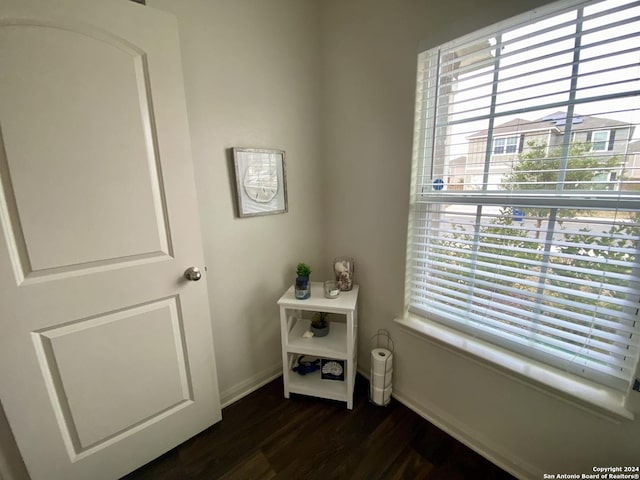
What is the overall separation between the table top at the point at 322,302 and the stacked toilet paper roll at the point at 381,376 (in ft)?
1.21

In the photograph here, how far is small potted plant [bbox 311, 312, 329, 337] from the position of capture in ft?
5.36

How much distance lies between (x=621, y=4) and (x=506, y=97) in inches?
13.5

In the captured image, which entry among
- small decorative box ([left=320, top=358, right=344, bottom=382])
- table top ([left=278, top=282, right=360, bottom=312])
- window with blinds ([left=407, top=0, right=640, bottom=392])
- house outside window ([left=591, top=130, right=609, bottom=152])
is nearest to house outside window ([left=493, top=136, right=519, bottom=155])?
window with blinds ([left=407, top=0, right=640, bottom=392])

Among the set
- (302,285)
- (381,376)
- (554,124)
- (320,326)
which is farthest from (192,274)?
(554,124)

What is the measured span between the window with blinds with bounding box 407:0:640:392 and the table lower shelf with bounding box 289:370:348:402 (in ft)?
2.57

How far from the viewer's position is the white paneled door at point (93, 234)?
848 millimetres

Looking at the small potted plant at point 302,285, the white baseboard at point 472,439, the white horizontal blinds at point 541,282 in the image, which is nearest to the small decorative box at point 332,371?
the white baseboard at point 472,439

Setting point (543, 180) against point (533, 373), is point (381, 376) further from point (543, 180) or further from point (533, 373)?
point (543, 180)

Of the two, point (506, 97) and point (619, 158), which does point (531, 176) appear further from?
point (506, 97)

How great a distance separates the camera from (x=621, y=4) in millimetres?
804

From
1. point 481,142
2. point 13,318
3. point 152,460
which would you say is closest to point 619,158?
point 481,142

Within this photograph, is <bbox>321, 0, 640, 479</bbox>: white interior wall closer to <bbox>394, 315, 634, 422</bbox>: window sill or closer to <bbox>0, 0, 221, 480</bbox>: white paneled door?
<bbox>394, 315, 634, 422</bbox>: window sill

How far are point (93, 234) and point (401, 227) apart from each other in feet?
4.58

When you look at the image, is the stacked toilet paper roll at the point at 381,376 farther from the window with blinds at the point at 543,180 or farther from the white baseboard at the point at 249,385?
the white baseboard at the point at 249,385
